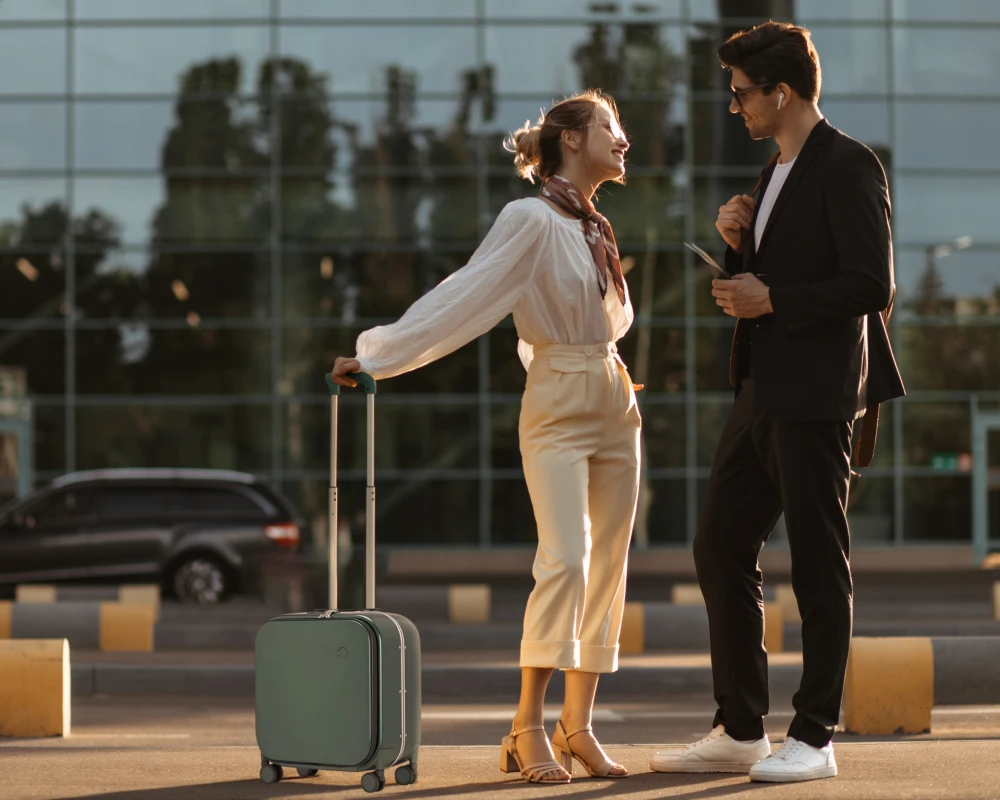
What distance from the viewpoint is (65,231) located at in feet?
78.0

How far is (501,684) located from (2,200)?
1673 cm

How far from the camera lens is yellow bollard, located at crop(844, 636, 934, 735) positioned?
6.69 meters

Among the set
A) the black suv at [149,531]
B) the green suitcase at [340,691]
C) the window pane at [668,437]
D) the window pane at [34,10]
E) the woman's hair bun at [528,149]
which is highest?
the window pane at [34,10]

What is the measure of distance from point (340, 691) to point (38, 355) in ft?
67.3

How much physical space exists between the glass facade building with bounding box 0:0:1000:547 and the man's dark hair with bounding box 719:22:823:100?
18897mm

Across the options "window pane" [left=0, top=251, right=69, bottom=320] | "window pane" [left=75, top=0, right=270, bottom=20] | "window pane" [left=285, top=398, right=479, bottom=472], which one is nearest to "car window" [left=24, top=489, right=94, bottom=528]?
"window pane" [left=285, top=398, right=479, bottom=472]

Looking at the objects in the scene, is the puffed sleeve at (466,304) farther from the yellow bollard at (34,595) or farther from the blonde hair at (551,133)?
the yellow bollard at (34,595)

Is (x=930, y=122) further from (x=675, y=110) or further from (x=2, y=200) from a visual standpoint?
(x=2, y=200)

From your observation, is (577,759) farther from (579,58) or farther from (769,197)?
(579,58)

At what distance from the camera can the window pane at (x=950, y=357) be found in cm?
2414

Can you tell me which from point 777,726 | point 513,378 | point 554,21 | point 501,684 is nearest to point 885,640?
point 777,726

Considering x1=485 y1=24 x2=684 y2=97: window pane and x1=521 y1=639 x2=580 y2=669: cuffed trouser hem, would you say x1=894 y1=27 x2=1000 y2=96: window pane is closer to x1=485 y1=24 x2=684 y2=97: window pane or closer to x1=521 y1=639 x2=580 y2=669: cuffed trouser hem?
x1=485 y1=24 x2=684 y2=97: window pane

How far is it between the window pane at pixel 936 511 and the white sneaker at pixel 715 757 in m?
20.2

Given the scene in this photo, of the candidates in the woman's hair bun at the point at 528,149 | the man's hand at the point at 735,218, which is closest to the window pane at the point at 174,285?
the woman's hair bun at the point at 528,149
